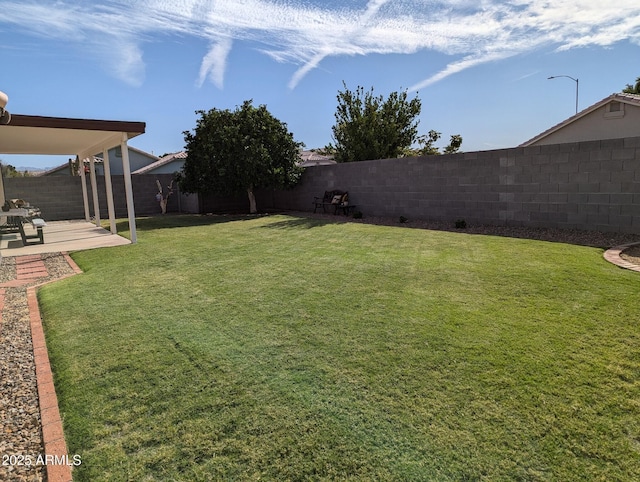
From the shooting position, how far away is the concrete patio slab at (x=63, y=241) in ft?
30.0

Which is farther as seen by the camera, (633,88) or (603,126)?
(633,88)

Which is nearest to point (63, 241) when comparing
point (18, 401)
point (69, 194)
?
point (69, 194)

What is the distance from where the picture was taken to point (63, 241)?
10.5 metres

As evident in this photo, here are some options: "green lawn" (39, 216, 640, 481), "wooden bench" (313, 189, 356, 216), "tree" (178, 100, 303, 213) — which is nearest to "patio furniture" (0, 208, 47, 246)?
"green lawn" (39, 216, 640, 481)

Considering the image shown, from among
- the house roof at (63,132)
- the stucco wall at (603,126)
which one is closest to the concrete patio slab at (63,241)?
the house roof at (63,132)

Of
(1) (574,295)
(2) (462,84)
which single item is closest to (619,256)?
(1) (574,295)

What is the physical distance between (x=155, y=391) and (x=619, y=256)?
272 inches

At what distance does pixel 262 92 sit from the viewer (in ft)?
55.2

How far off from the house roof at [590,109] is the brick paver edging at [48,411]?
49.5 ft

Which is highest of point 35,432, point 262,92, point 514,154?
point 262,92

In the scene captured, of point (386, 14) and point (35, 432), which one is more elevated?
point (386, 14)

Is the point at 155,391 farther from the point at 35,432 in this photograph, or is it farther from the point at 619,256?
the point at 619,256

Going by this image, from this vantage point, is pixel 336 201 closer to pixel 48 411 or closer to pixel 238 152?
A: pixel 238 152

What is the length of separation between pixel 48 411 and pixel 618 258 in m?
7.41
